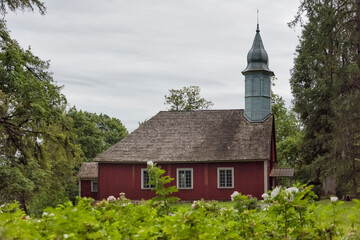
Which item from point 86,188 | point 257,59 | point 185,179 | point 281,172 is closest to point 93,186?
point 86,188

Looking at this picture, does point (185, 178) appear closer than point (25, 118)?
No

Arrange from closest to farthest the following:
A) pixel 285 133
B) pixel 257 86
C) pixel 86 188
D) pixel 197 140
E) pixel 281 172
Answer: pixel 281 172, pixel 197 140, pixel 257 86, pixel 86 188, pixel 285 133

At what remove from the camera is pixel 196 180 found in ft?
107

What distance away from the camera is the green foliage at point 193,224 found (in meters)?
4.10

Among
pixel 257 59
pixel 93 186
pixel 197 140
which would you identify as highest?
pixel 257 59

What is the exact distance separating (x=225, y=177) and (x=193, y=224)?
28.5 meters

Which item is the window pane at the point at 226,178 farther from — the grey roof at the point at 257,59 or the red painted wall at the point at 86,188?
the red painted wall at the point at 86,188

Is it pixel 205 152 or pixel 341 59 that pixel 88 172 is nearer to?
pixel 205 152

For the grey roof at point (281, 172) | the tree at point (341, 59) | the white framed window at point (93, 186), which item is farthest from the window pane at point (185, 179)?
the tree at point (341, 59)

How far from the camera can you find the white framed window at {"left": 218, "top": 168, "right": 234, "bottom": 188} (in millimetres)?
32344

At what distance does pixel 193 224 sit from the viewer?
413 centimetres

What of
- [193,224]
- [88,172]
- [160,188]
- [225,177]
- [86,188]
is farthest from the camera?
[88,172]

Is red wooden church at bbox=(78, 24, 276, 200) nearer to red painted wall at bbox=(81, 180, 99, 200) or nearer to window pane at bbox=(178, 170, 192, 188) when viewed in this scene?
window pane at bbox=(178, 170, 192, 188)

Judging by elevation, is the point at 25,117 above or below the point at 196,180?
above
